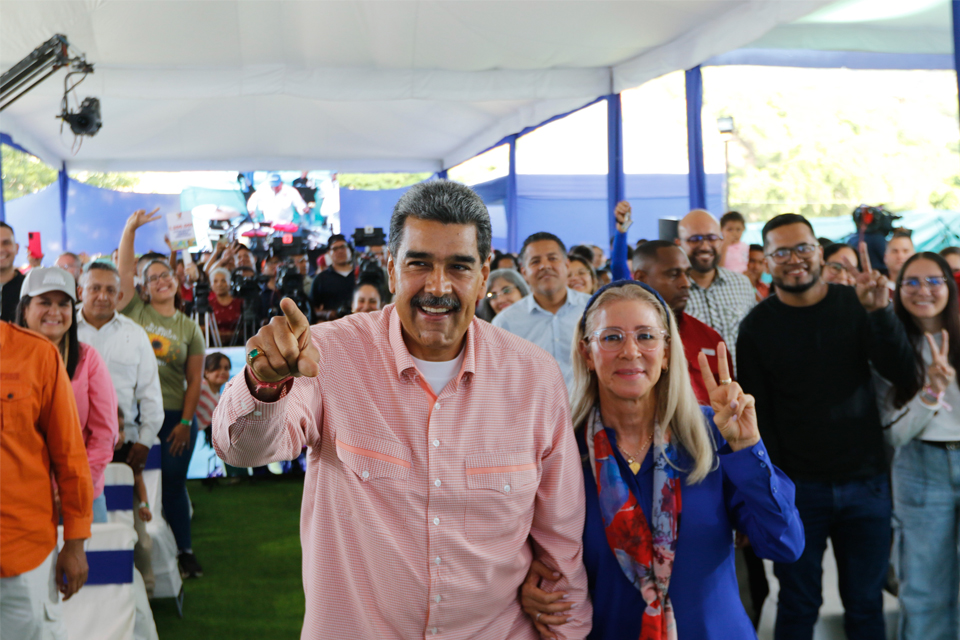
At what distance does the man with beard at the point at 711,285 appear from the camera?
→ 11.0 ft

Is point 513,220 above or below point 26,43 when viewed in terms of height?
below

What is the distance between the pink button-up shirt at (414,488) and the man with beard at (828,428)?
51.1 inches

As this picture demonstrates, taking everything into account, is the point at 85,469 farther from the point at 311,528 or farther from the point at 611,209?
the point at 611,209

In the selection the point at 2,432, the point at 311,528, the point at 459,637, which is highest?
the point at 2,432

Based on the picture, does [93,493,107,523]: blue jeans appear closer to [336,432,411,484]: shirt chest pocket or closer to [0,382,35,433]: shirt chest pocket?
[0,382,35,433]: shirt chest pocket

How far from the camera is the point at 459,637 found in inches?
57.1

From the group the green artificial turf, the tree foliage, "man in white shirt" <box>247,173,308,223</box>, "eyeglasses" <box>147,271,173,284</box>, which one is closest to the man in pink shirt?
the green artificial turf

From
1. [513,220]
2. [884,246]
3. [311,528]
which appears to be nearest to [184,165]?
[513,220]

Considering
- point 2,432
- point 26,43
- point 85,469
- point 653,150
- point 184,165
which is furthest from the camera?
point 184,165

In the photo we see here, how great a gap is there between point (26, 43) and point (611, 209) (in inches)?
228

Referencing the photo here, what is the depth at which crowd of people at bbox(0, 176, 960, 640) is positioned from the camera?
4.65 feet

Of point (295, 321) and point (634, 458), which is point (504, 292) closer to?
point (634, 458)

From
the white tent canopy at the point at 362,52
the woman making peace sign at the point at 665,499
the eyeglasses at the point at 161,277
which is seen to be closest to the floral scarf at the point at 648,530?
the woman making peace sign at the point at 665,499

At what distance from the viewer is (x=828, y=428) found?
2471 mm
